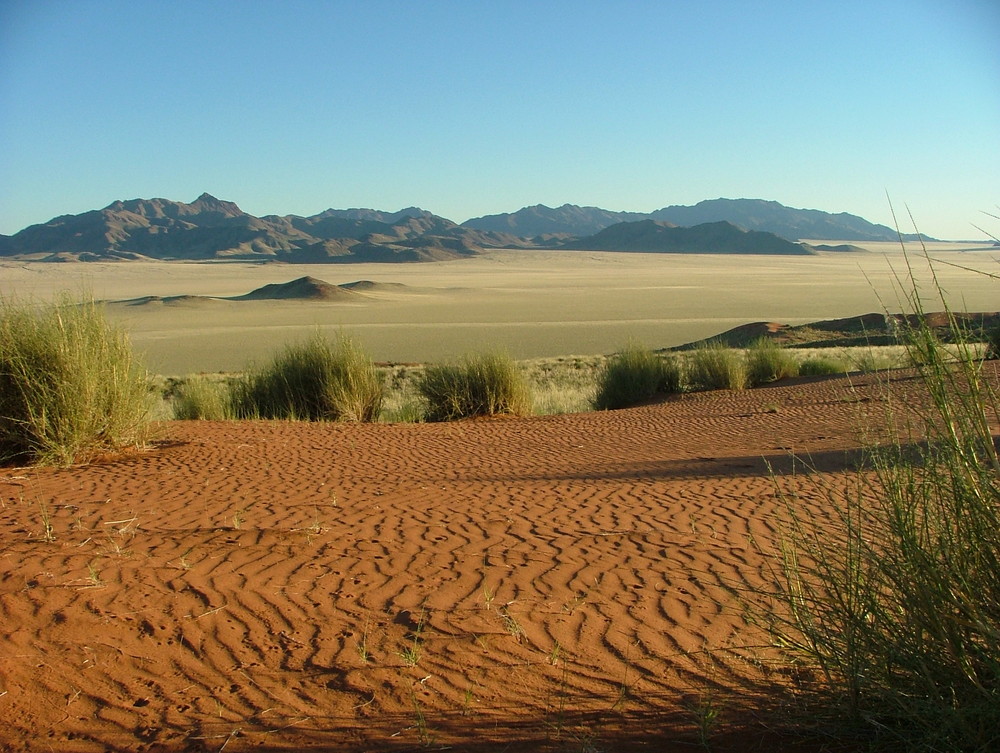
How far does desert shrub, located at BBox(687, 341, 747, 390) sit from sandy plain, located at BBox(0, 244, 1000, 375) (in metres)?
3.44

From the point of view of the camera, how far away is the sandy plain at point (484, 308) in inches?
1524

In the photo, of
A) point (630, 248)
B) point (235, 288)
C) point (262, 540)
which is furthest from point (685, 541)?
point (630, 248)

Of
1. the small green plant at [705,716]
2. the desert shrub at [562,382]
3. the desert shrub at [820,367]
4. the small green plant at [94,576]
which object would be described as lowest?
the desert shrub at [562,382]

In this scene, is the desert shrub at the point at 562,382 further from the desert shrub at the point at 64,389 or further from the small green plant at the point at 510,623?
the small green plant at the point at 510,623

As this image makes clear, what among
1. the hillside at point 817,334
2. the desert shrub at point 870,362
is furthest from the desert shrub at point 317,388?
the hillside at point 817,334

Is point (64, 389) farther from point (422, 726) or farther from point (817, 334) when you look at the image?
point (817, 334)

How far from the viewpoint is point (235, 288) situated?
91.4m

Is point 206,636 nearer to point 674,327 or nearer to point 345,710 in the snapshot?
point 345,710

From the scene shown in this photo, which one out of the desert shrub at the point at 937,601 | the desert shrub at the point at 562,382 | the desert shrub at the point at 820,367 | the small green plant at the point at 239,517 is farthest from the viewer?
the desert shrub at the point at 820,367

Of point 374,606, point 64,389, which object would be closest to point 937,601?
point 374,606

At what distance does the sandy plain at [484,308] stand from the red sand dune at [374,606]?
4.11 metres

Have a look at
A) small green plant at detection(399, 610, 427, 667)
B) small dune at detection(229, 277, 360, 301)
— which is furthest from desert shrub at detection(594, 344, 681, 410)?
small dune at detection(229, 277, 360, 301)

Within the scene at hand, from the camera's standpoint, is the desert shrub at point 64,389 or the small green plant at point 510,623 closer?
the small green plant at point 510,623

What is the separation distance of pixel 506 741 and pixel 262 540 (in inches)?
137
